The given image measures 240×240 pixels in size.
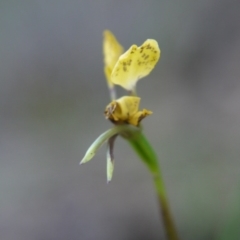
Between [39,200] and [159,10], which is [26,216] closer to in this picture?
[39,200]

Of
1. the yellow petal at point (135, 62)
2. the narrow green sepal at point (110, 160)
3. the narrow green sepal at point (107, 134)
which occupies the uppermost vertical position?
the yellow petal at point (135, 62)

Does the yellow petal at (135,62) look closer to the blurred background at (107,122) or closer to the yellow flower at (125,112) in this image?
the yellow flower at (125,112)

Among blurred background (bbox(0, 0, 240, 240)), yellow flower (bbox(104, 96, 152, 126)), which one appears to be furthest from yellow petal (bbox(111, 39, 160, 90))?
blurred background (bbox(0, 0, 240, 240))

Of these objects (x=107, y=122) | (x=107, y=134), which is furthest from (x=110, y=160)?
(x=107, y=122)

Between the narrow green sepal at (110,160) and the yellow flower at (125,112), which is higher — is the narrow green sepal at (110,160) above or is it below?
below

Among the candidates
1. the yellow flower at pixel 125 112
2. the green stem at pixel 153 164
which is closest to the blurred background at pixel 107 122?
the green stem at pixel 153 164

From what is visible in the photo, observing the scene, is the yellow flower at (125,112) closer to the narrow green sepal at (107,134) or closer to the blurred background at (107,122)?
the narrow green sepal at (107,134)

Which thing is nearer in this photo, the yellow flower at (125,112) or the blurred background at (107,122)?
the yellow flower at (125,112)
